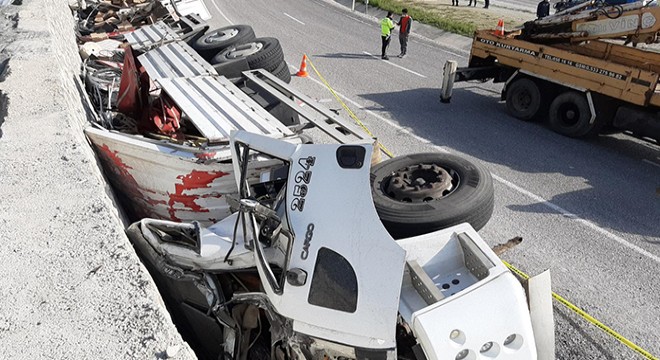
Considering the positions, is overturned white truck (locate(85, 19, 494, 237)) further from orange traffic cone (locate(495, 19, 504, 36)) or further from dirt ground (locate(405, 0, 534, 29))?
dirt ground (locate(405, 0, 534, 29))

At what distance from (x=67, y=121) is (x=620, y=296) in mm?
5575

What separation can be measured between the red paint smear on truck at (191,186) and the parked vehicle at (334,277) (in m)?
0.58

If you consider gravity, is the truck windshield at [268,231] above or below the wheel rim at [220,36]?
below

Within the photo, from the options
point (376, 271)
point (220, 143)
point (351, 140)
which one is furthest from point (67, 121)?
point (376, 271)

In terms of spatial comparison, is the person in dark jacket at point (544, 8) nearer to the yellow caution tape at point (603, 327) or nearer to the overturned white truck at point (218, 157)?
the overturned white truck at point (218, 157)

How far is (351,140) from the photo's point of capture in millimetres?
4348

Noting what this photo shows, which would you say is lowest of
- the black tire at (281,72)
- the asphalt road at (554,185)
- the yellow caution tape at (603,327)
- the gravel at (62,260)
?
the yellow caution tape at (603,327)

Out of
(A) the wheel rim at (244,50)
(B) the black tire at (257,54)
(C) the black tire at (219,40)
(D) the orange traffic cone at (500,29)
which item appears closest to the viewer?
(B) the black tire at (257,54)

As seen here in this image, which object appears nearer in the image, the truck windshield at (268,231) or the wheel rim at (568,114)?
the truck windshield at (268,231)

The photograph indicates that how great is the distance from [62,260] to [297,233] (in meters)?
1.40

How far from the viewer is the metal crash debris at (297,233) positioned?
294 centimetres

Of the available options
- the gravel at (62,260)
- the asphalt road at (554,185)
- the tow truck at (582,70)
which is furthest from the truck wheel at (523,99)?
the gravel at (62,260)

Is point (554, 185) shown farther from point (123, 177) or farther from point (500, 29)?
point (500, 29)

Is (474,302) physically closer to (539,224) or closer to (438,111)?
(539,224)
